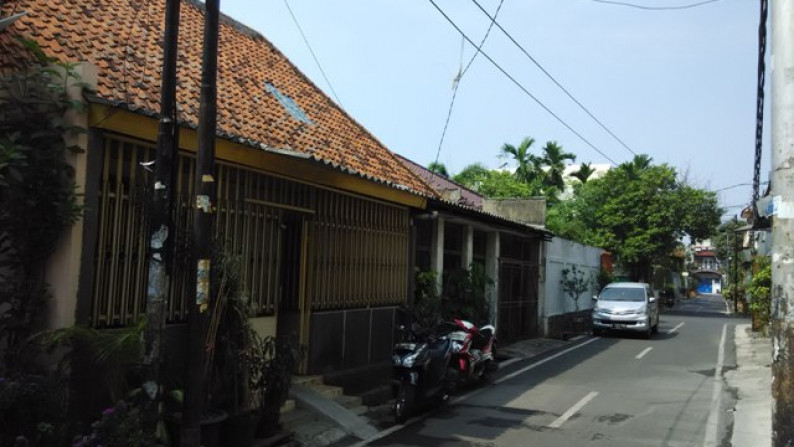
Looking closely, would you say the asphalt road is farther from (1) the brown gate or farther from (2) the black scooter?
(1) the brown gate

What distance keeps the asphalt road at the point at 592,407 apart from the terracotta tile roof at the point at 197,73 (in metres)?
3.61

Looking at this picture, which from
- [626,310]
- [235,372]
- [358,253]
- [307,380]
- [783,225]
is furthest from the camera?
[626,310]

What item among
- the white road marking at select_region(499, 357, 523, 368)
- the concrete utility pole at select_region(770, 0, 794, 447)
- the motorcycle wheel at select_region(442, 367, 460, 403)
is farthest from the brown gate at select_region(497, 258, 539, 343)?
the concrete utility pole at select_region(770, 0, 794, 447)

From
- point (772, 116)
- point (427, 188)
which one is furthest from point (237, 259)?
point (427, 188)

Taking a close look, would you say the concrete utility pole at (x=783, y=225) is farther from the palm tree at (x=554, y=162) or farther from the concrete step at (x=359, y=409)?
the palm tree at (x=554, y=162)

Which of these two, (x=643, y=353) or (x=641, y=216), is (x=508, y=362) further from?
(x=641, y=216)

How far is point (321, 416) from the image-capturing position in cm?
753

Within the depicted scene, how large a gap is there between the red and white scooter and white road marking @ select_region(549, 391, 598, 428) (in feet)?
5.56

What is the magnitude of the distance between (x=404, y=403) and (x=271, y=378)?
2.05 meters

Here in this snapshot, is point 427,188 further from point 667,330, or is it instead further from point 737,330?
point 737,330

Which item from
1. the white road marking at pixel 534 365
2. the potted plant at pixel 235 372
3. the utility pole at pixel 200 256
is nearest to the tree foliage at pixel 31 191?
the utility pole at pixel 200 256

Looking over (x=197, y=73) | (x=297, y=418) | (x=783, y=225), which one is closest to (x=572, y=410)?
(x=297, y=418)

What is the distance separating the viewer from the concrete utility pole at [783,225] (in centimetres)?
471

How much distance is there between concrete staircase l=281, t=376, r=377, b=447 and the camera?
7.00 meters
